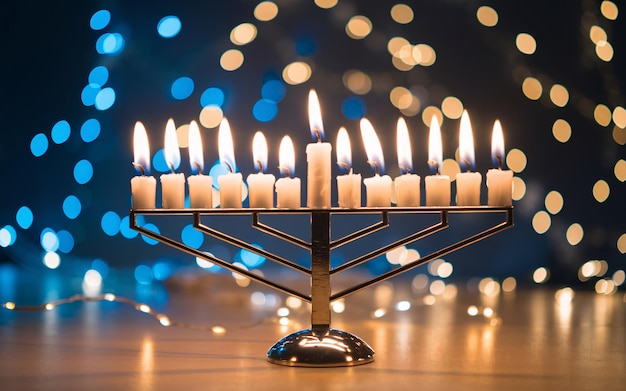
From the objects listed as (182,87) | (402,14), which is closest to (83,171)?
(182,87)

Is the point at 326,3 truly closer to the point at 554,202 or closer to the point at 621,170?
the point at 554,202

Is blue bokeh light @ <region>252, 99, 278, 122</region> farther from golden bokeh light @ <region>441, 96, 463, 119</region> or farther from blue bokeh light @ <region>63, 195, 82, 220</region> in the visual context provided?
blue bokeh light @ <region>63, 195, 82, 220</region>

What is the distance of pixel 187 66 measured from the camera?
3.18m

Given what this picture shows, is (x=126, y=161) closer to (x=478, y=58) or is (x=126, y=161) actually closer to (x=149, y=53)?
(x=149, y=53)

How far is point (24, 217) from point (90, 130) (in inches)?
19.3

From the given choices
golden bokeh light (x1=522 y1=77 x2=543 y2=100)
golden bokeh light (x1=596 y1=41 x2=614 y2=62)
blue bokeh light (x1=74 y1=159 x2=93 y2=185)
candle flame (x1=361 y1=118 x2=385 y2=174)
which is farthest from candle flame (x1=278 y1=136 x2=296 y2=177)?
blue bokeh light (x1=74 y1=159 x2=93 y2=185)

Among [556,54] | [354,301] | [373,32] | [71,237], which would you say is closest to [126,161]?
[71,237]

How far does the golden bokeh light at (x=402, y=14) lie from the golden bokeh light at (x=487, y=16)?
26 cm

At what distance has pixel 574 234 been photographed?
9.64 feet

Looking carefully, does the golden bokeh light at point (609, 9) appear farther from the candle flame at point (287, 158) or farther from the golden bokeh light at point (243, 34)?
the candle flame at point (287, 158)

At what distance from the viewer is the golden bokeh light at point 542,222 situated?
9.73ft

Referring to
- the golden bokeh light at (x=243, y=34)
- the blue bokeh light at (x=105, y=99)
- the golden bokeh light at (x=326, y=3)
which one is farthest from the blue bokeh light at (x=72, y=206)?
the golden bokeh light at (x=326, y=3)

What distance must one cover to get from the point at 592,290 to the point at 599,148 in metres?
0.53

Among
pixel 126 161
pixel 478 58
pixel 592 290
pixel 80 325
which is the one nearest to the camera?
pixel 80 325
